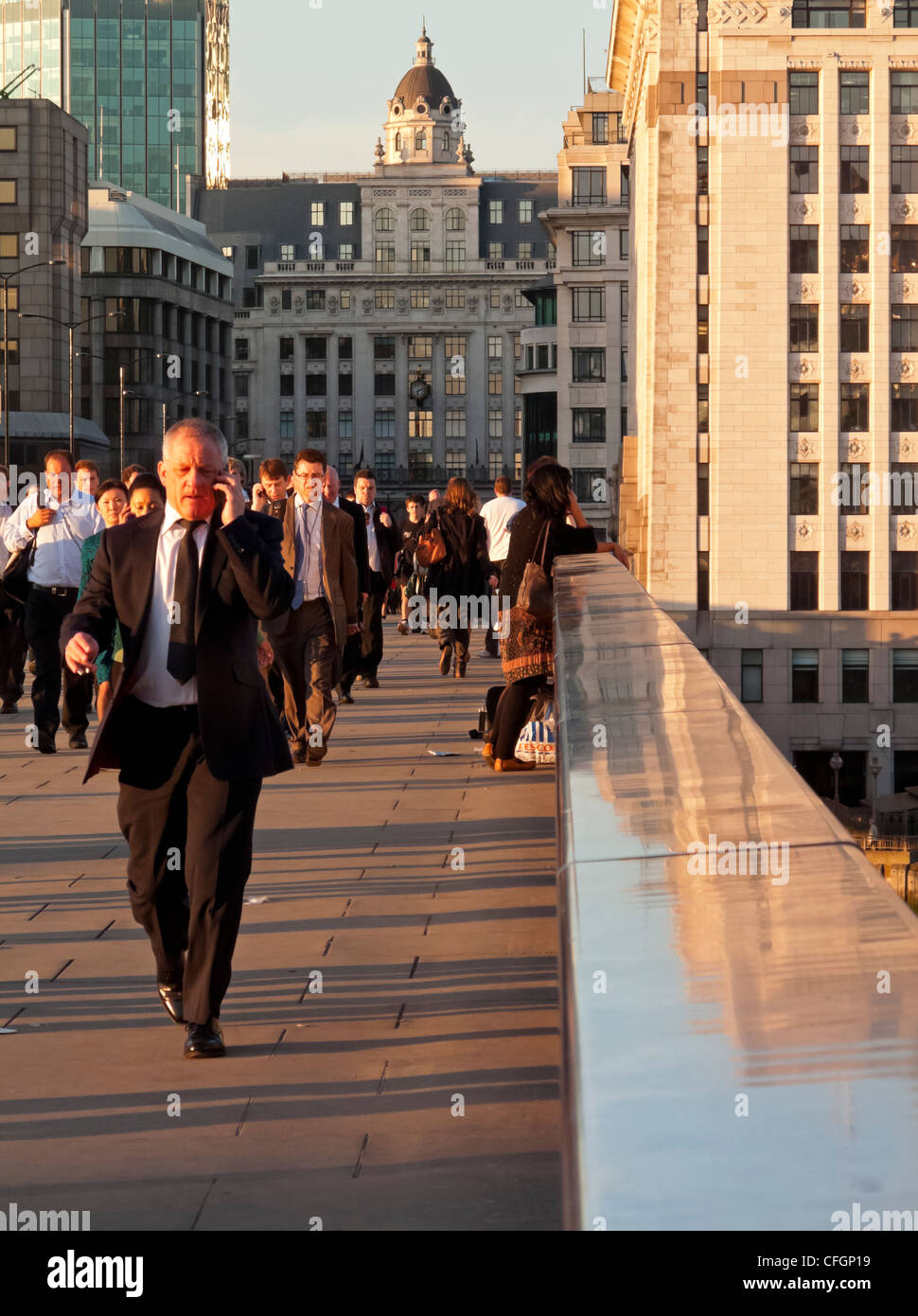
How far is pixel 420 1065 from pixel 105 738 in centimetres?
139

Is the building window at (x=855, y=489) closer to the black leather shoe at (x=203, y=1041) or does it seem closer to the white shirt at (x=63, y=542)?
the white shirt at (x=63, y=542)

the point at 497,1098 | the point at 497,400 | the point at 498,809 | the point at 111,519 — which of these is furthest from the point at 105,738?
the point at 497,400

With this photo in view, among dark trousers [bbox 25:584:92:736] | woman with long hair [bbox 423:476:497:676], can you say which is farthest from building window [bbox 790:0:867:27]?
dark trousers [bbox 25:584:92:736]

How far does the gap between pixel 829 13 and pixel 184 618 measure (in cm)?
7207

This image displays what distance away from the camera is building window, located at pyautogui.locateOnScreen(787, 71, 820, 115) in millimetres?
72875

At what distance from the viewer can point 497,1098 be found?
546 cm

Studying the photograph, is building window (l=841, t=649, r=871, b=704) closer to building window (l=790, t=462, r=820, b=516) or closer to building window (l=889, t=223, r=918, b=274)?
building window (l=790, t=462, r=820, b=516)

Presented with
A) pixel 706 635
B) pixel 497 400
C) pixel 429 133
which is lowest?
pixel 706 635

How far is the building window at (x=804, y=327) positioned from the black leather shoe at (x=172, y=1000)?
70.9m

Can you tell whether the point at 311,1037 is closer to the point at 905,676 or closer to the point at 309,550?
the point at 309,550

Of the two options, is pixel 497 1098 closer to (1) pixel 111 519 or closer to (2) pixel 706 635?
(1) pixel 111 519

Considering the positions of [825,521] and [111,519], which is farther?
[825,521]

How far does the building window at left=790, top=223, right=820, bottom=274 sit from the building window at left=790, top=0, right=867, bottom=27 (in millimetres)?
7190

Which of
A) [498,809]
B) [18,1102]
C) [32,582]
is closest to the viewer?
[18,1102]
